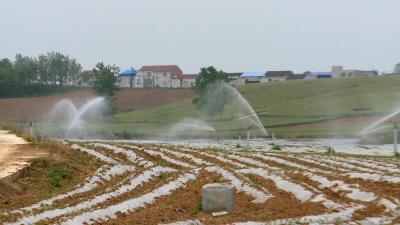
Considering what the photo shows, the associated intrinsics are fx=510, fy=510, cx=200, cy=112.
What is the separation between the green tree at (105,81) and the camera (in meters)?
79.6

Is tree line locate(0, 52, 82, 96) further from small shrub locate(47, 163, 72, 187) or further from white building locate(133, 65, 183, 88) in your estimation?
small shrub locate(47, 163, 72, 187)

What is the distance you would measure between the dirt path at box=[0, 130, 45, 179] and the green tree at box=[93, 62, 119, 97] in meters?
55.5

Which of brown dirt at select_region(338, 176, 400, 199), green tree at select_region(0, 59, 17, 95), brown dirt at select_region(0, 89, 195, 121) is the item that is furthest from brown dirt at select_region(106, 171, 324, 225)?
green tree at select_region(0, 59, 17, 95)

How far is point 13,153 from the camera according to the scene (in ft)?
62.7

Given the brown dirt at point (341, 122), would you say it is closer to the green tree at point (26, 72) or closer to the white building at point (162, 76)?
the green tree at point (26, 72)

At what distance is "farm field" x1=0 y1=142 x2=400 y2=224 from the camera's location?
10438mm

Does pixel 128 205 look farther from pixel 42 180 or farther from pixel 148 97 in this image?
pixel 148 97

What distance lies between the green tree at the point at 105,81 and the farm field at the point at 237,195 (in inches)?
2387

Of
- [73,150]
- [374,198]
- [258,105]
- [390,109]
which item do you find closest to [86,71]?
[258,105]

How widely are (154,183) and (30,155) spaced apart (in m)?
5.84

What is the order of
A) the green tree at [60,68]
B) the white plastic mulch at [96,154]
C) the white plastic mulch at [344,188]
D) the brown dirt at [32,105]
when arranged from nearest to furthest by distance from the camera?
1. the white plastic mulch at [344,188]
2. the white plastic mulch at [96,154]
3. the brown dirt at [32,105]
4. the green tree at [60,68]

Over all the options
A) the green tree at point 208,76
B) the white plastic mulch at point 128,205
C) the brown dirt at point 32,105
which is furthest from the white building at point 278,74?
the white plastic mulch at point 128,205

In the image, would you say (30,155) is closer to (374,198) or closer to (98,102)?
(374,198)

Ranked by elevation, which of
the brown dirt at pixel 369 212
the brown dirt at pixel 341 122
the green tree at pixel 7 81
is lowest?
the brown dirt at pixel 341 122
